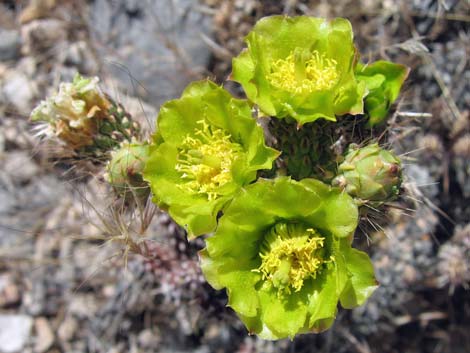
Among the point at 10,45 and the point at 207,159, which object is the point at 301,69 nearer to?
the point at 207,159

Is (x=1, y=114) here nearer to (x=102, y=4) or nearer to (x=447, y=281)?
(x=102, y=4)

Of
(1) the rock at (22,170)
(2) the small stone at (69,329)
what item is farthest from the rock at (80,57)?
(2) the small stone at (69,329)

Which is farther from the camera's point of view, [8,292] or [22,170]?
[22,170]

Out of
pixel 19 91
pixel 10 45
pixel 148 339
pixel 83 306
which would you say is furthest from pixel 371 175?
pixel 10 45

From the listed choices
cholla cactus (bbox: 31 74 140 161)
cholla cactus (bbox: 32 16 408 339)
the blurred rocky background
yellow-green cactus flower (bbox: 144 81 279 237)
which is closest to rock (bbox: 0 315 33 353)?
the blurred rocky background

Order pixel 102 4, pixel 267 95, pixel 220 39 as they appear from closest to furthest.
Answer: pixel 267 95 → pixel 220 39 → pixel 102 4

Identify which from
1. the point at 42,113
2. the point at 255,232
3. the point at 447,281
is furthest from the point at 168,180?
the point at 447,281

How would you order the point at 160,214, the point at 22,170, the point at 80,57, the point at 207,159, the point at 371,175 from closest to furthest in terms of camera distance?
the point at 371,175 → the point at 207,159 → the point at 160,214 → the point at 22,170 → the point at 80,57

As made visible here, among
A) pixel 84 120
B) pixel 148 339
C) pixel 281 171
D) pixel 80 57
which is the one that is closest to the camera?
pixel 281 171

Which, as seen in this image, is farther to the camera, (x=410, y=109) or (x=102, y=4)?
(x=102, y=4)
